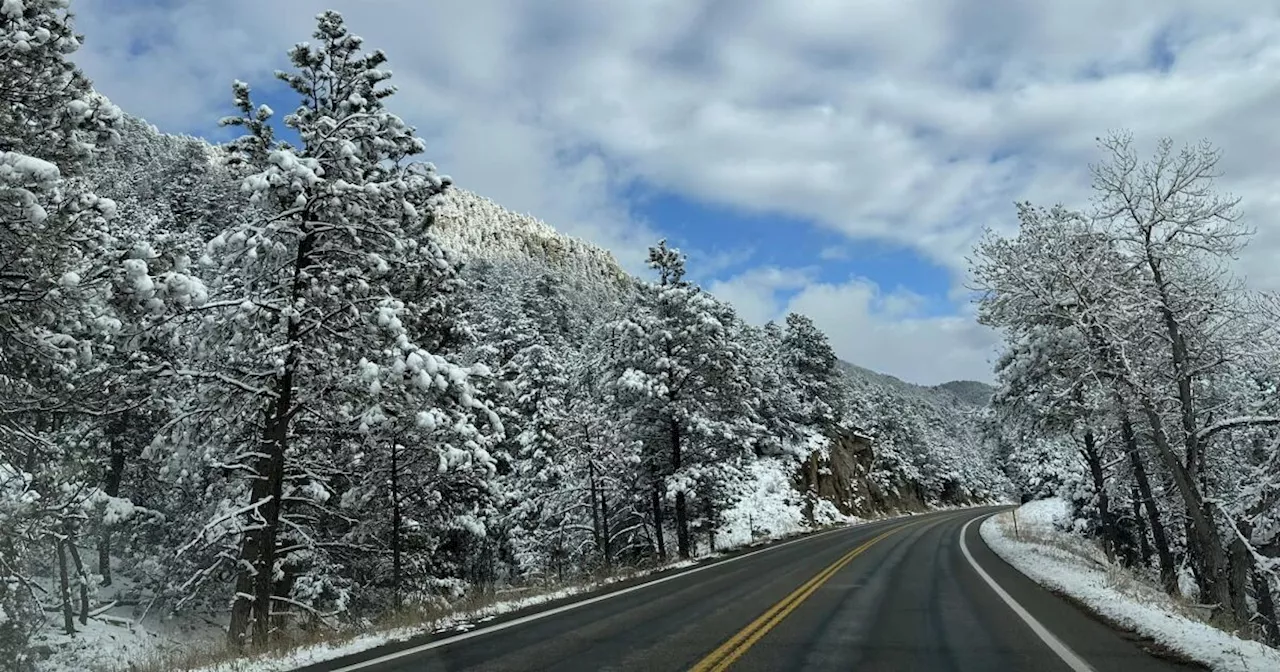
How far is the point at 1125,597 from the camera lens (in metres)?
11.6

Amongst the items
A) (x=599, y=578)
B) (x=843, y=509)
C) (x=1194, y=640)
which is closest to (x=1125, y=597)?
(x=1194, y=640)

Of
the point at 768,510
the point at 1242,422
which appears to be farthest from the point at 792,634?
the point at 768,510

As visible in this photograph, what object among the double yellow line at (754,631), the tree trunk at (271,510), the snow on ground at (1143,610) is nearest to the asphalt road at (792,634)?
the double yellow line at (754,631)

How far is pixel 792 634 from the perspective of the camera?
30.7 ft

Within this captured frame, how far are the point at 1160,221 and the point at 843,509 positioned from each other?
164ft

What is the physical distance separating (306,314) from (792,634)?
9.78 meters

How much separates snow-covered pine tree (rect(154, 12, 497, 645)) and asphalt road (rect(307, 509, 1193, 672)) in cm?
392

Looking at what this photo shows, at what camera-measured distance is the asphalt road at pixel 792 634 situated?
25.0ft

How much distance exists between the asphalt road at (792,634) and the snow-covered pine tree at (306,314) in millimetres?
3917

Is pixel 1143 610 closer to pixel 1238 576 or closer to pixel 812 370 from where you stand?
pixel 1238 576

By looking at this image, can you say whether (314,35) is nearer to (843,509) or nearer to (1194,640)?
(1194,640)

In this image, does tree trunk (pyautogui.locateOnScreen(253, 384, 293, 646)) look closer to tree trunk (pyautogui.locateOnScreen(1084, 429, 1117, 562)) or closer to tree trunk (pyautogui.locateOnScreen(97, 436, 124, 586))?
tree trunk (pyautogui.locateOnScreen(97, 436, 124, 586))

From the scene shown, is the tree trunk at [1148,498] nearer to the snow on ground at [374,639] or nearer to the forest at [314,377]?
the forest at [314,377]

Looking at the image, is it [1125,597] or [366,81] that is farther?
[366,81]
